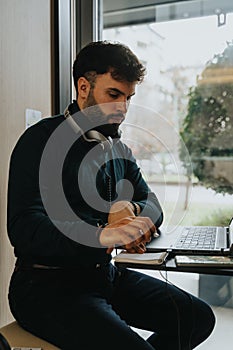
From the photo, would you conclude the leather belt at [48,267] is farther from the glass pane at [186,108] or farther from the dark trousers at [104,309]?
the glass pane at [186,108]

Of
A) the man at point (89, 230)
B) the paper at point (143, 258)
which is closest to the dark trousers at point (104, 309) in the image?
the man at point (89, 230)

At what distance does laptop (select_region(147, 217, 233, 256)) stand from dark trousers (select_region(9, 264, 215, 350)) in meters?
0.18

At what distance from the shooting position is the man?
1076 mm

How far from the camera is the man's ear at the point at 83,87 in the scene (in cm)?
136

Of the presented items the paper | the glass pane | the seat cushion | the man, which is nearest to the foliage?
the glass pane

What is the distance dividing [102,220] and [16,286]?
31 cm

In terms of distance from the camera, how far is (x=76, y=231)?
3.52 ft

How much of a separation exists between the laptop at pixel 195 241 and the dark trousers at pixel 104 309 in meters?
0.18

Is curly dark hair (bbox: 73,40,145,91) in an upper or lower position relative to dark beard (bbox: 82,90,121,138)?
upper

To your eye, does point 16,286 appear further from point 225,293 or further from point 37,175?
point 225,293

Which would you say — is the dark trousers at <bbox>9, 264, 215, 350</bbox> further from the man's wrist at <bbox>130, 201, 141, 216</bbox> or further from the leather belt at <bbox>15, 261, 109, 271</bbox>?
the man's wrist at <bbox>130, 201, 141, 216</bbox>

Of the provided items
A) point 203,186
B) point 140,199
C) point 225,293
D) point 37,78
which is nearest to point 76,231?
point 140,199

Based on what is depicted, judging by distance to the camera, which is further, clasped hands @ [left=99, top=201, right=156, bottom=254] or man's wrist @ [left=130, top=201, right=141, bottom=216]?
man's wrist @ [left=130, top=201, right=141, bottom=216]

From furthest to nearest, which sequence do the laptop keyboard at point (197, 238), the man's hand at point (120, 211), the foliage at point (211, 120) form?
the foliage at point (211, 120)
the man's hand at point (120, 211)
the laptop keyboard at point (197, 238)
